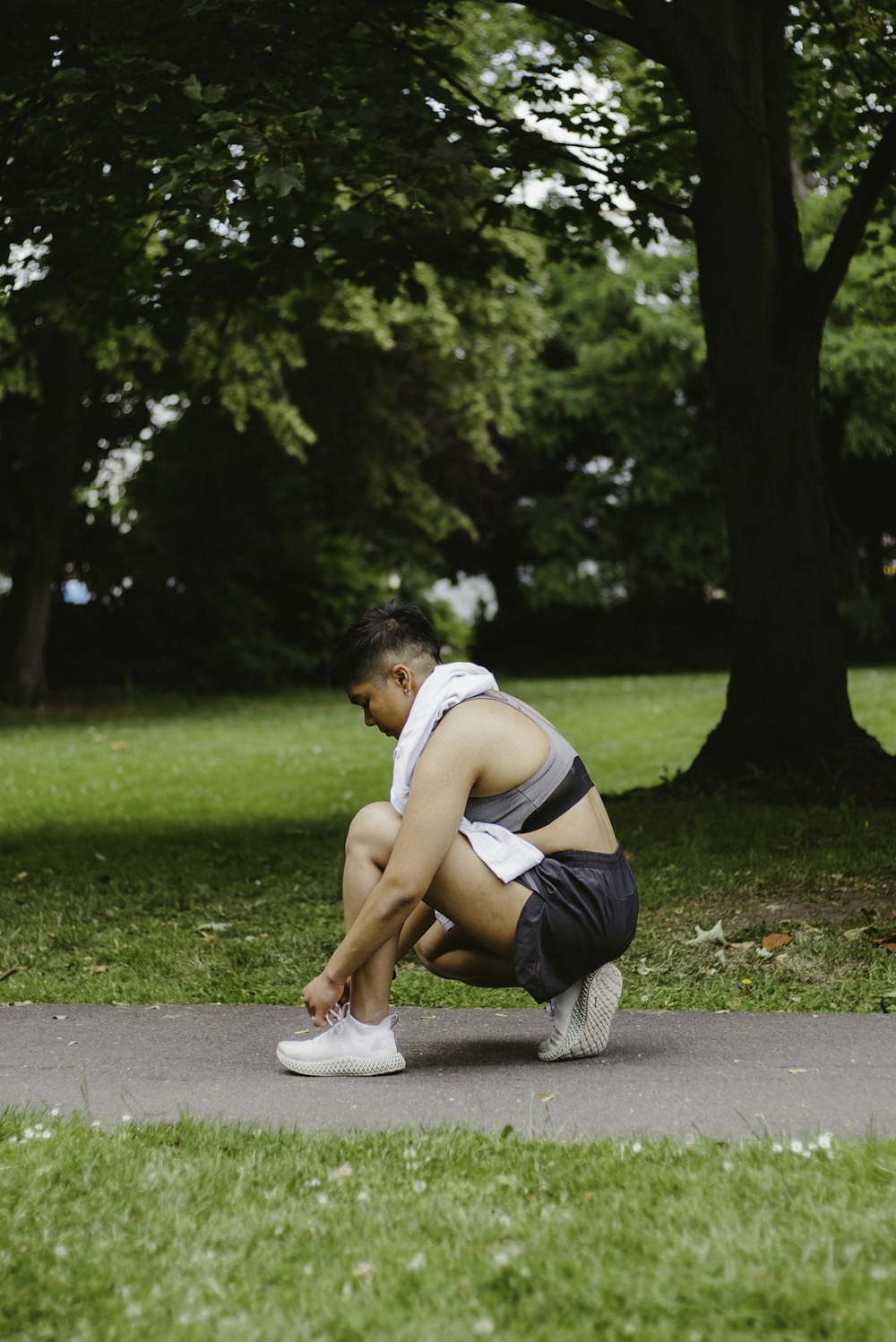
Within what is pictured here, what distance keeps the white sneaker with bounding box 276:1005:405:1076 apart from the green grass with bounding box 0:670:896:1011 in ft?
3.99

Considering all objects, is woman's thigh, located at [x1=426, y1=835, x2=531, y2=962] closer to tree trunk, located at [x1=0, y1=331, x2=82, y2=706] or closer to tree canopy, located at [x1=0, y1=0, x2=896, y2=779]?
tree canopy, located at [x1=0, y1=0, x2=896, y2=779]

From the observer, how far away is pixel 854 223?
9.48 m

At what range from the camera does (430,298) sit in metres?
20.2

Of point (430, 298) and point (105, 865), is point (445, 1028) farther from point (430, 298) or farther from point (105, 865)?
point (430, 298)

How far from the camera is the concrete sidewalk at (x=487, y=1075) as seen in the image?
12.5 ft

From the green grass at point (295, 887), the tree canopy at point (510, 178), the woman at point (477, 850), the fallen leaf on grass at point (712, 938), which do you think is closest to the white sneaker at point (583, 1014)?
the woman at point (477, 850)

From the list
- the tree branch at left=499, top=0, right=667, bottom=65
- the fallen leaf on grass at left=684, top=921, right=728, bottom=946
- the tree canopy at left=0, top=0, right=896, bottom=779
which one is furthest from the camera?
the tree branch at left=499, top=0, right=667, bottom=65

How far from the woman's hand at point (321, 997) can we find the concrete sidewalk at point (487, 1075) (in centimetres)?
26

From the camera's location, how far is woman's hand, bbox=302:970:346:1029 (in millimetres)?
4023

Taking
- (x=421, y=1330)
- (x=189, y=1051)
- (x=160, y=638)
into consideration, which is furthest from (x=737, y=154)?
(x=160, y=638)

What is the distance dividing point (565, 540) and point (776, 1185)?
28163 millimetres

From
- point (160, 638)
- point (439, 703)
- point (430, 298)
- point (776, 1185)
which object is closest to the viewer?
point (776, 1185)

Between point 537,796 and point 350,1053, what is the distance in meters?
1.01

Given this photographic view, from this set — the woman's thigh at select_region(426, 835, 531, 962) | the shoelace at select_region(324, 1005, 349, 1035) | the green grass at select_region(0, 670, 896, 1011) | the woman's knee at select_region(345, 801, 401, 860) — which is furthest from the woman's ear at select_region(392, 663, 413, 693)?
the green grass at select_region(0, 670, 896, 1011)
